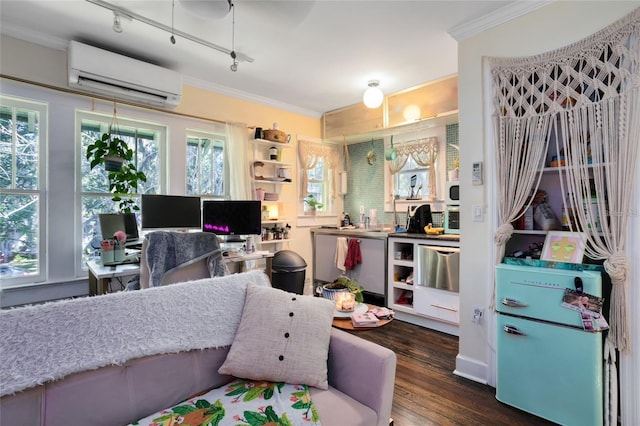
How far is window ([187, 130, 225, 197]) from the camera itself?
148 inches

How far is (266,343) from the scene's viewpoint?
1421 millimetres

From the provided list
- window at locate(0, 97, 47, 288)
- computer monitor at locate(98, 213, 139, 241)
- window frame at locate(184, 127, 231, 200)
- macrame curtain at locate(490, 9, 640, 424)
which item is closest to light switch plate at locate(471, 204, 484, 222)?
macrame curtain at locate(490, 9, 640, 424)

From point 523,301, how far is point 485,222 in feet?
1.95

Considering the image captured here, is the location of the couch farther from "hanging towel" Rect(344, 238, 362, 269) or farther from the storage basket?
the storage basket

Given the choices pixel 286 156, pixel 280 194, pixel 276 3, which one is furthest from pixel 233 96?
pixel 276 3

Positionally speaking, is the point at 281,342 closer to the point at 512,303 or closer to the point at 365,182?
the point at 512,303

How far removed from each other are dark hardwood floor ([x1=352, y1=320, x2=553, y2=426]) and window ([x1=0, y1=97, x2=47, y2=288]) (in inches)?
113

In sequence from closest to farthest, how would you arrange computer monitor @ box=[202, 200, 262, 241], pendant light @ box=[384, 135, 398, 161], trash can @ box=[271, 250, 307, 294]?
computer monitor @ box=[202, 200, 262, 241] < trash can @ box=[271, 250, 307, 294] < pendant light @ box=[384, 135, 398, 161]

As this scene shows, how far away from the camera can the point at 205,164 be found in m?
3.87

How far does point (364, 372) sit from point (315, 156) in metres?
3.77

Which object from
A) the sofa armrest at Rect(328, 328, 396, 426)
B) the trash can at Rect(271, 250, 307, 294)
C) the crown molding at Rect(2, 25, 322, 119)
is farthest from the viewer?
the trash can at Rect(271, 250, 307, 294)

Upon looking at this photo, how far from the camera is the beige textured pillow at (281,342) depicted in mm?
1390

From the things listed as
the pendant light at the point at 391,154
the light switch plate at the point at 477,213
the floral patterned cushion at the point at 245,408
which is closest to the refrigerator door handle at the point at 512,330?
the light switch plate at the point at 477,213

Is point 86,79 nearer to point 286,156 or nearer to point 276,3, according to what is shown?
point 276,3
